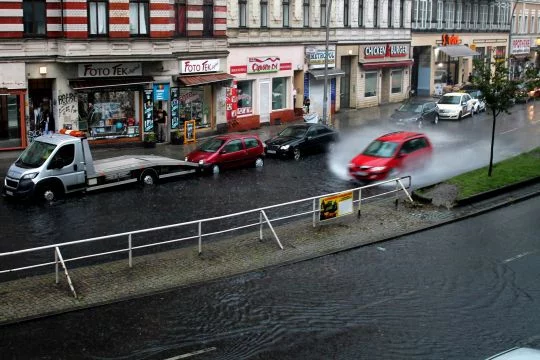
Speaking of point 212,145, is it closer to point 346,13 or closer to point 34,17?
point 34,17

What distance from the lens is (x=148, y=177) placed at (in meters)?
26.1

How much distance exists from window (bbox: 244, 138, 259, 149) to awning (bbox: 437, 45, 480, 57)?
3573cm

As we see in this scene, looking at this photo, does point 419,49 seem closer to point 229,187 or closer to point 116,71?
point 116,71

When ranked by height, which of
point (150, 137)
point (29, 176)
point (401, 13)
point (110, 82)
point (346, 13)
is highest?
point (401, 13)

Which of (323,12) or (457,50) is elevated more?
(323,12)

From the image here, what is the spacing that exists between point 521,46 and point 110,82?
57.9 m

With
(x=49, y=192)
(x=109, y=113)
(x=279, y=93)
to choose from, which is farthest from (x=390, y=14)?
(x=49, y=192)

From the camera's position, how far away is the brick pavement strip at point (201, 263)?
46.4ft

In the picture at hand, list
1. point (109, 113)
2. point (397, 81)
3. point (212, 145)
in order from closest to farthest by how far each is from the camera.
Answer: point (212, 145)
point (109, 113)
point (397, 81)

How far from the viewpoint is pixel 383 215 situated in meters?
21.2

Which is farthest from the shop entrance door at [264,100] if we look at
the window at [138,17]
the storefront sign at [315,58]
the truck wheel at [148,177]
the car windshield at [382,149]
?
the truck wheel at [148,177]

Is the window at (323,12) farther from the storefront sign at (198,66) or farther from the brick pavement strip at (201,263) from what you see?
the brick pavement strip at (201,263)

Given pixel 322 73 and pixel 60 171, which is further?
pixel 322 73

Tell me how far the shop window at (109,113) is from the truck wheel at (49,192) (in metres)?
9.89
